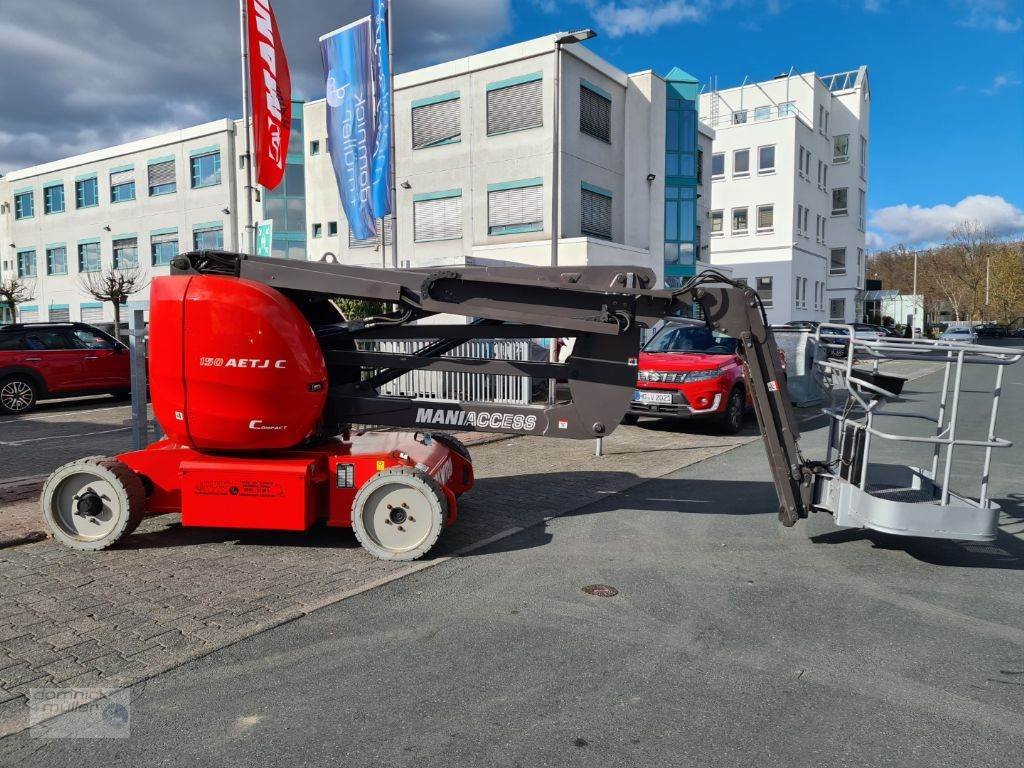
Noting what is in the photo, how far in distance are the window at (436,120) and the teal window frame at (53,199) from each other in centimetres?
2242

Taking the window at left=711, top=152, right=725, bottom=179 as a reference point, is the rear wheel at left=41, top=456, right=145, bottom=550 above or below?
below

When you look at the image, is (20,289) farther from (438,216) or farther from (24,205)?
(438,216)

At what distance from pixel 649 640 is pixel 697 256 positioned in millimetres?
31783

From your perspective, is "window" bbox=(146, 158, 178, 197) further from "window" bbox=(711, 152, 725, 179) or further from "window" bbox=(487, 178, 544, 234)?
"window" bbox=(711, 152, 725, 179)

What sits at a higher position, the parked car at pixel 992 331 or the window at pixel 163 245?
the window at pixel 163 245

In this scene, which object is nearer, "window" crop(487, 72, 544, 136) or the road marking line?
the road marking line

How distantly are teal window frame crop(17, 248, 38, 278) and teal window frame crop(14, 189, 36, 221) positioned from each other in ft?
6.10

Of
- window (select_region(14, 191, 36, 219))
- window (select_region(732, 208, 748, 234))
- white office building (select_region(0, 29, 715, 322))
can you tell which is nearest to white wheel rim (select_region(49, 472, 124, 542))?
white office building (select_region(0, 29, 715, 322))

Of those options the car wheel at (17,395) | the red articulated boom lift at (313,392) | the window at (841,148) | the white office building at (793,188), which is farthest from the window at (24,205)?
the window at (841,148)

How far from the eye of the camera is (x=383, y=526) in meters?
5.41

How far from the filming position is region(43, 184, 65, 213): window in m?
39.5

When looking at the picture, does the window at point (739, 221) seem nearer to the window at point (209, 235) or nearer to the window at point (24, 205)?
the window at point (209, 235)

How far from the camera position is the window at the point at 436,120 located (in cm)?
2719

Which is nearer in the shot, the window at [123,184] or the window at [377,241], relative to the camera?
the window at [377,241]
